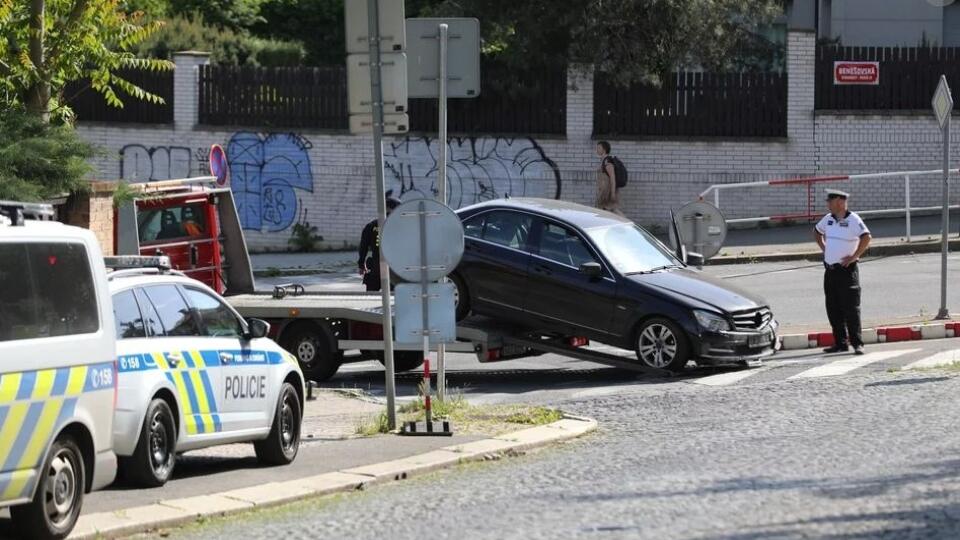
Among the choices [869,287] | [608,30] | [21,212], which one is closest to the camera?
[21,212]

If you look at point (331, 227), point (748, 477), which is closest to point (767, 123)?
point (331, 227)

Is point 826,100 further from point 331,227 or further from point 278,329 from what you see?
point 278,329

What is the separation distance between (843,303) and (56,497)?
1129 cm

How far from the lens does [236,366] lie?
11.9 meters

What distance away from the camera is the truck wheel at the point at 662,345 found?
1670 centimetres

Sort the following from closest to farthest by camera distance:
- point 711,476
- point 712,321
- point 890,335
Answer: point 711,476
point 712,321
point 890,335

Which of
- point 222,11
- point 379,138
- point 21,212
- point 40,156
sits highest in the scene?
point 222,11

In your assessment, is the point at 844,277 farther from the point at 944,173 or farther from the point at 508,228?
the point at 508,228

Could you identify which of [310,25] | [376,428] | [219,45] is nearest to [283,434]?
[376,428]

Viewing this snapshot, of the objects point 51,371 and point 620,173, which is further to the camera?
point 620,173

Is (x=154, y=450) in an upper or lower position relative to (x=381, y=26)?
lower

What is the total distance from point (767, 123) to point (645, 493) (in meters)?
20.5

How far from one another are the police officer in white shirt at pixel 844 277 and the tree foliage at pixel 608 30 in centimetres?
1137

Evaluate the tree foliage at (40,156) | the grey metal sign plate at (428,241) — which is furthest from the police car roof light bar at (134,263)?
the tree foliage at (40,156)
